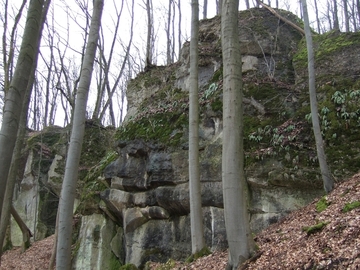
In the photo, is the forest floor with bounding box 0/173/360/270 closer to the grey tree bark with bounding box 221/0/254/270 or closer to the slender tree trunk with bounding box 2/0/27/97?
the grey tree bark with bounding box 221/0/254/270

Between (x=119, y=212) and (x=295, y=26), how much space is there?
9.23 metres

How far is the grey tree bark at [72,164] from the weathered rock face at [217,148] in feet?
13.3

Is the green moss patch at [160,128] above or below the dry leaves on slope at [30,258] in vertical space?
above

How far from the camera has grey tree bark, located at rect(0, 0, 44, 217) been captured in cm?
380

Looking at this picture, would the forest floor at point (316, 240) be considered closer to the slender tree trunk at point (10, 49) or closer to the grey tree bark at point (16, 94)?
the grey tree bark at point (16, 94)

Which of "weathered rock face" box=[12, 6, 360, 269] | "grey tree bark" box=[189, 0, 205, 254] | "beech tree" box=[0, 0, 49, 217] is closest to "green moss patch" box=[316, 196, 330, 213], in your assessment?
"weathered rock face" box=[12, 6, 360, 269]

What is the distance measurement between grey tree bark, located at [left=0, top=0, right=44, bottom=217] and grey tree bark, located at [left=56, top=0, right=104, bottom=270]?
177 cm

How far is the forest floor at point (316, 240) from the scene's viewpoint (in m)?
3.95

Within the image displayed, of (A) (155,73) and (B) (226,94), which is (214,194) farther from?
(A) (155,73)

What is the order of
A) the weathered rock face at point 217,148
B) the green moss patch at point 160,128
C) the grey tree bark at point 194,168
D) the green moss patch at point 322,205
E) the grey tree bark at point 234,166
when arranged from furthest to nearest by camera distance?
the green moss patch at point 160,128 < the weathered rock face at point 217,148 < the grey tree bark at point 194,168 < the green moss patch at point 322,205 < the grey tree bark at point 234,166

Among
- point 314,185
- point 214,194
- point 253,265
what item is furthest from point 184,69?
point 253,265

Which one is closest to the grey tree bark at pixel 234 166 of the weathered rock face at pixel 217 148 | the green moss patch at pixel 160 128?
the weathered rock face at pixel 217 148

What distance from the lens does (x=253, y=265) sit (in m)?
4.91

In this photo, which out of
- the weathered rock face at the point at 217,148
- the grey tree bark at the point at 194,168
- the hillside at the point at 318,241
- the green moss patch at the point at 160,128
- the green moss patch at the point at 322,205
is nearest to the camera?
the hillside at the point at 318,241
